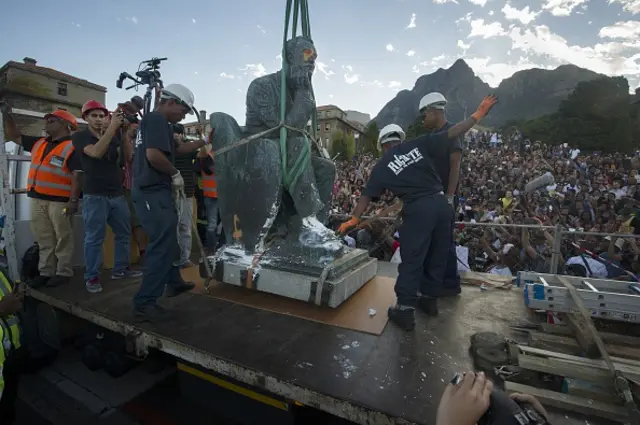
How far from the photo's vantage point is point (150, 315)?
2.68 meters

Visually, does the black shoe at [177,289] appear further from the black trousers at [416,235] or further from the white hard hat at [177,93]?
the black trousers at [416,235]

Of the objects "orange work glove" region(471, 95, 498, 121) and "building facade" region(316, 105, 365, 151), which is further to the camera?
"building facade" region(316, 105, 365, 151)

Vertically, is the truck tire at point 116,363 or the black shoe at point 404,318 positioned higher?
the black shoe at point 404,318

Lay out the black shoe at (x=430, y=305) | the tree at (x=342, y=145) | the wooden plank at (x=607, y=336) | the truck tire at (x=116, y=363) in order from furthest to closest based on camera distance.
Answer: the tree at (x=342, y=145), the truck tire at (x=116, y=363), the black shoe at (x=430, y=305), the wooden plank at (x=607, y=336)

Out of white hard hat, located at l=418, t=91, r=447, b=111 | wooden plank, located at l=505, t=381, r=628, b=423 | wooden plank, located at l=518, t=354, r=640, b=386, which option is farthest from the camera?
white hard hat, located at l=418, t=91, r=447, b=111

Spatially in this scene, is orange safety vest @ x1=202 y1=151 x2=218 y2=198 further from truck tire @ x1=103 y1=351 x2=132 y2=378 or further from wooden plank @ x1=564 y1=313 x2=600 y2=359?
wooden plank @ x1=564 y1=313 x2=600 y2=359

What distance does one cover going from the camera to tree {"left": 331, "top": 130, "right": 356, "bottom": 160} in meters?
51.4

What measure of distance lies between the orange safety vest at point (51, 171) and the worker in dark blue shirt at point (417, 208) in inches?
122

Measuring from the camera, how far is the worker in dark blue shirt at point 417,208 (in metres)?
2.66

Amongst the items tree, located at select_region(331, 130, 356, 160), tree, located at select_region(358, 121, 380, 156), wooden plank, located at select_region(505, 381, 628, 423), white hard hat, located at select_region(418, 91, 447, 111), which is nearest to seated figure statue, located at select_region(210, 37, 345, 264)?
white hard hat, located at select_region(418, 91, 447, 111)

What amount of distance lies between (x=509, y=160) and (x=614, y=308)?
2042 centimetres

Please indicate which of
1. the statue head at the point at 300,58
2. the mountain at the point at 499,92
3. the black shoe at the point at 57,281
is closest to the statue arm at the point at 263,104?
the statue head at the point at 300,58

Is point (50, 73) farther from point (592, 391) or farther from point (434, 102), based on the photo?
point (592, 391)

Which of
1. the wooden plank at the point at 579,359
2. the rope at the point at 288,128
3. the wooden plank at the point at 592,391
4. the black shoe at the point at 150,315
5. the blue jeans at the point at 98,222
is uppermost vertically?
the rope at the point at 288,128
